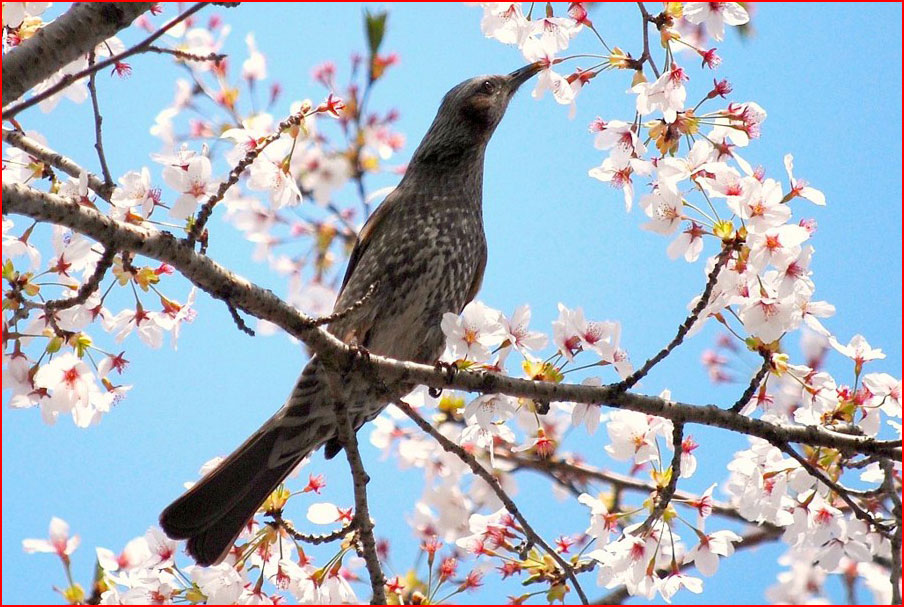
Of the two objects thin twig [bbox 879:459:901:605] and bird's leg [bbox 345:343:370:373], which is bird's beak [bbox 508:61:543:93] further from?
thin twig [bbox 879:459:901:605]

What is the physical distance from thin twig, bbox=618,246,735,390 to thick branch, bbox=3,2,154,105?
1422 millimetres

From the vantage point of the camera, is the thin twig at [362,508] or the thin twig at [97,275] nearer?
the thin twig at [97,275]

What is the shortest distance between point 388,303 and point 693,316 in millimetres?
1347

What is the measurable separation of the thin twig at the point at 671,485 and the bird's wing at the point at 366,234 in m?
1.61

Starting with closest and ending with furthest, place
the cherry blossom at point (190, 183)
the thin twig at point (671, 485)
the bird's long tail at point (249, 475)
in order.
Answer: the cherry blossom at point (190, 183), the thin twig at point (671, 485), the bird's long tail at point (249, 475)

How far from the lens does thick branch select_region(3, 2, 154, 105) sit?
1.94 metres

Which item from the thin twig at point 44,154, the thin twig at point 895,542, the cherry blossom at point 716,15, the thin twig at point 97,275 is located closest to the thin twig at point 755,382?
the thin twig at point 895,542

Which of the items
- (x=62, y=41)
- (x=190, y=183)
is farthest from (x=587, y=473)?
(x=62, y=41)

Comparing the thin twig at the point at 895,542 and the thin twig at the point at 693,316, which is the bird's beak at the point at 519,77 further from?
the thin twig at the point at 895,542

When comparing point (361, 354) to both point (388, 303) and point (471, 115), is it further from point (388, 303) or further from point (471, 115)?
point (471, 115)

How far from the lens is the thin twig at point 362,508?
2166 mm

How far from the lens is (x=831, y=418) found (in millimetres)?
2445

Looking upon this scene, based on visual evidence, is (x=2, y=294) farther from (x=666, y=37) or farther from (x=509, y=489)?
(x=509, y=489)

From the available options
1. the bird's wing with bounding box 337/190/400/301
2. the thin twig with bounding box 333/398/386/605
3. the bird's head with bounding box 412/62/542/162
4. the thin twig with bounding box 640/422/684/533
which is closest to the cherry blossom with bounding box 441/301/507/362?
the thin twig with bounding box 333/398/386/605
